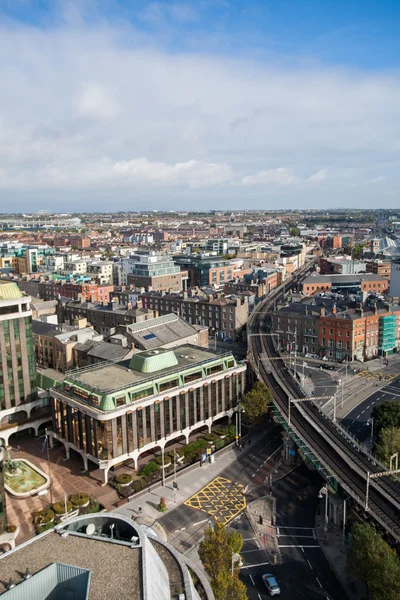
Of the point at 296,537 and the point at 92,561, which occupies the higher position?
the point at 92,561

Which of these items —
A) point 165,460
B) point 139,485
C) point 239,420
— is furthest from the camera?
point 239,420

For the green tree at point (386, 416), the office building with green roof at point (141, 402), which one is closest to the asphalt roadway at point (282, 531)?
the office building with green roof at point (141, 402)

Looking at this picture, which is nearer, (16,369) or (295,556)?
(295,556)

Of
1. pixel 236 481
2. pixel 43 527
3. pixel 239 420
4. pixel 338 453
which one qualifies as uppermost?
pixel 338 453

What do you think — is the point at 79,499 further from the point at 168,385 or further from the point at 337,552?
the point at 337,552

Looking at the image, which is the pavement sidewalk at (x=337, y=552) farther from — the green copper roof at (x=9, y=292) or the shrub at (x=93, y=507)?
the green copper roof at (x=9, y=292)

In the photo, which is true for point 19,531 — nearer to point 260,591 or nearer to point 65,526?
point 65,526

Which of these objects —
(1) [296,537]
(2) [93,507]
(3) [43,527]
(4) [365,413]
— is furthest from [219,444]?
(4) [365,413]
